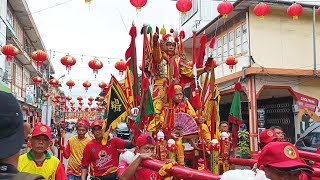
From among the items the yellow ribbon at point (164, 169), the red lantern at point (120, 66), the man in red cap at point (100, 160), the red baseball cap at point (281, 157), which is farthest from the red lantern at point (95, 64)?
the red baseball cap at point (281, 157)

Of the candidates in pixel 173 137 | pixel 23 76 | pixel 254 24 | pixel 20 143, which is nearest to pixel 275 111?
pixel 254 24

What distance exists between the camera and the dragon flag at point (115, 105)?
229 inches

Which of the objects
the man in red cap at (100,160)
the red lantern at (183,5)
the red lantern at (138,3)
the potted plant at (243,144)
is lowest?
the potted plant at (243,144)

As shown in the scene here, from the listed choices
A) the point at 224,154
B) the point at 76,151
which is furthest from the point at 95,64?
the point at 224,154

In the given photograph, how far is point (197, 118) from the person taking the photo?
5.45 metres

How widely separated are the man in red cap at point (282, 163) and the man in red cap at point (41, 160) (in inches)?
82.8

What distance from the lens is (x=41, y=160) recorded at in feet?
11.6

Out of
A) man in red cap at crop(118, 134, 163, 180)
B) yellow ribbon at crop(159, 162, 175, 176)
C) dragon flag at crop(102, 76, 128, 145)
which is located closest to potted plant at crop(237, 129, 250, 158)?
dragon flag at crop(102, 76, 128, 145)

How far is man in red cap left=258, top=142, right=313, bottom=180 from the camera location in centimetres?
214

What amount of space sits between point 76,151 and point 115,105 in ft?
4.21

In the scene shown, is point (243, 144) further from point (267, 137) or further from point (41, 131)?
point (41, 131)

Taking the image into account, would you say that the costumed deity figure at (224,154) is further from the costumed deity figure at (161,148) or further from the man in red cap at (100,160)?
the man in red cap at (100,160)

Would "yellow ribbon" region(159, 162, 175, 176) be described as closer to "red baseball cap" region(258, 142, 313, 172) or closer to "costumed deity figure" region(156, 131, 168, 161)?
"red baseball cap" region(258, 142, 313, 172)

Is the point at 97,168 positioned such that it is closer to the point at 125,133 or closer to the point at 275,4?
the point at 275,4
